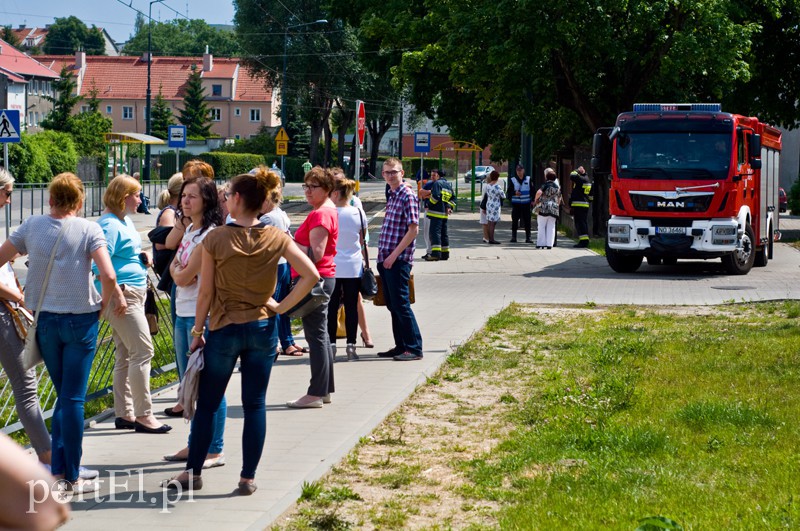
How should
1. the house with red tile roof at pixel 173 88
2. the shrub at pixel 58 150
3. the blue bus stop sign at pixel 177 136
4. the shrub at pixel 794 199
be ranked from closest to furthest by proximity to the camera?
the blue bus stop sign at pixel 177 136
the shrub at pixel 794 199
the shrub at pixel 58 150
the house with red tile roof at pixel 173 88

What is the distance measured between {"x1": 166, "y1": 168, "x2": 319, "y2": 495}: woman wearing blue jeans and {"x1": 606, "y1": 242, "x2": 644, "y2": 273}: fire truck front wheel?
15.0 metres

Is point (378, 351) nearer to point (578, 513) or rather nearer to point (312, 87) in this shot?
point (578, 513)

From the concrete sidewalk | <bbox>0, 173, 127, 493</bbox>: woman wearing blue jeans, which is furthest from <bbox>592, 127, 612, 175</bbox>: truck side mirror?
<bbox>0, 173, 127, 493</bbox>: woman wearing blue jeans

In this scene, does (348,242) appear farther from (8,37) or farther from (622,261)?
(8,37)

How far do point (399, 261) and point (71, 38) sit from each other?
150 meters

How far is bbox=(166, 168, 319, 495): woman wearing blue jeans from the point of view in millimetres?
5703

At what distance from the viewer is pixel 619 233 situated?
772 inches

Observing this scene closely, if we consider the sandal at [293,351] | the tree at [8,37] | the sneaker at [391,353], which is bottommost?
the sandal at [293,351]

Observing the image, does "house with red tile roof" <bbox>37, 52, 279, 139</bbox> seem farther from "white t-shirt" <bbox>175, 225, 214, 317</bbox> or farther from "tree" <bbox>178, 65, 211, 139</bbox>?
Result: "white t-shirt" <bbox>175, 225, 214, 317</bbox>

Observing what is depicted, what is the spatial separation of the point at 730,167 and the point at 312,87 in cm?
5966

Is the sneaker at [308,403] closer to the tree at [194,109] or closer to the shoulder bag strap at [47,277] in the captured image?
the shoulder bag strap at [47,277]

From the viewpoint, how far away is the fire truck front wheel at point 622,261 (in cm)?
2023

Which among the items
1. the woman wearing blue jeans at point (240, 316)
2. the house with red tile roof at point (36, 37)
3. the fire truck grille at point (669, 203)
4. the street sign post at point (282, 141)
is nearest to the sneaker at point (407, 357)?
the woman wearing blue jeans at point (240, 316)

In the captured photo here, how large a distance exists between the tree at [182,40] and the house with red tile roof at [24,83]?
56247mm
